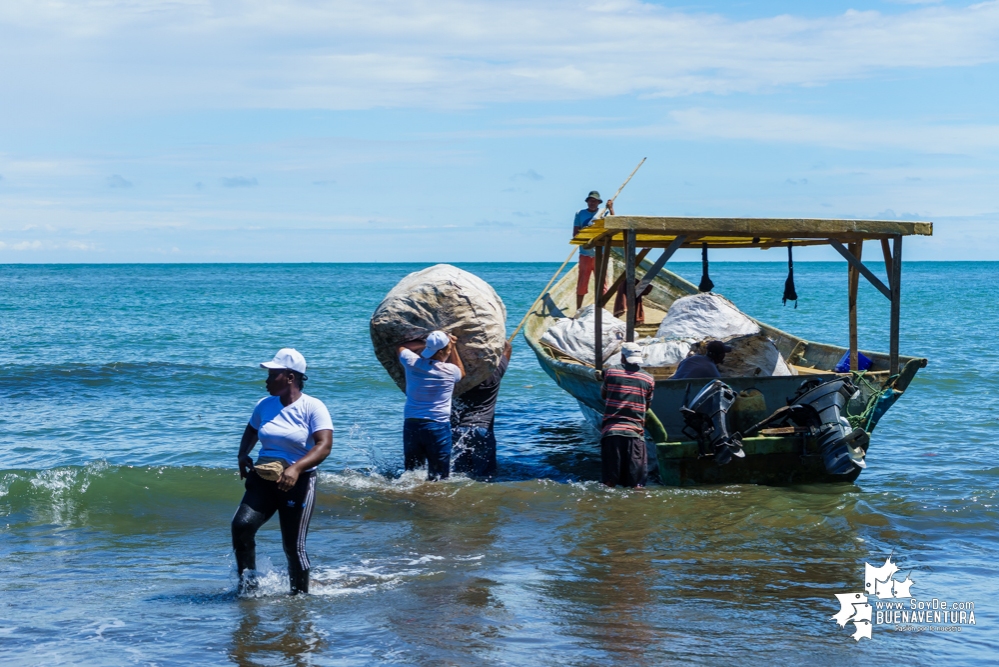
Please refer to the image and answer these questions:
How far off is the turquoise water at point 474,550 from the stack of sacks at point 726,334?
4.68ft

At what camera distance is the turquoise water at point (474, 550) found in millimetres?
5168

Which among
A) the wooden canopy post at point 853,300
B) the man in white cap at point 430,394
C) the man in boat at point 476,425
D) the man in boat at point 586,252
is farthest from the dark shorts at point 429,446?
the man in boat at point 586,252

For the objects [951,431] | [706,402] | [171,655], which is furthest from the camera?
[951,431]

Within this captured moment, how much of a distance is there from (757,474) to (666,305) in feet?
22.9

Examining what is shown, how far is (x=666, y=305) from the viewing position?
50.9 ft

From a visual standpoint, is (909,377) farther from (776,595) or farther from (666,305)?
(666,305)

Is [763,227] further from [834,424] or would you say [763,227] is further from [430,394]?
[430,394]

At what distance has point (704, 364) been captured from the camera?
888 cm

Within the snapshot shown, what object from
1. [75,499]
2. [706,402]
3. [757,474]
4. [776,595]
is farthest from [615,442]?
[75,499]

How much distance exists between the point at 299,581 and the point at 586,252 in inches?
359

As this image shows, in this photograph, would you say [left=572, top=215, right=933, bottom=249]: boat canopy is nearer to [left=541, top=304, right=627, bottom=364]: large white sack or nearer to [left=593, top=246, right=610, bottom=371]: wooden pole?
[left=593, top=246, right=610, bottom=371]: wooden pole

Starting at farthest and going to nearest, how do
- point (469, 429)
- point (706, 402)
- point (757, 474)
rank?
point (469, 429) < point (757, 474) < point (706, 402)

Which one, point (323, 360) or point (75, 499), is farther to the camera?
point (323, 360)

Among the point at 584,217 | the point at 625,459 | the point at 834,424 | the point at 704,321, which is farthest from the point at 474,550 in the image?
the point at 584,217
